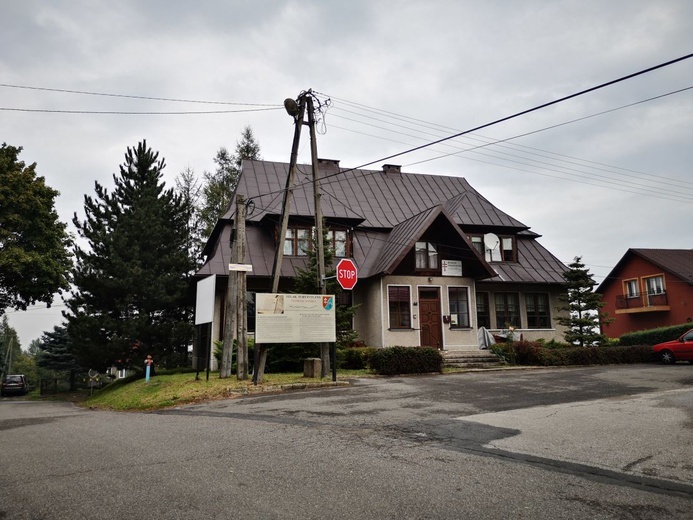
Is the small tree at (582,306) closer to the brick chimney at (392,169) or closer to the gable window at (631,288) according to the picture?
the brick chimney at (392,169)

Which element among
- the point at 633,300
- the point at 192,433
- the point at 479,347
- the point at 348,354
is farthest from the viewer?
the point at 633,300

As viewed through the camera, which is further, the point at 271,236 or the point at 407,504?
the point at 271,236

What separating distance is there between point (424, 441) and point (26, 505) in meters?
4.82

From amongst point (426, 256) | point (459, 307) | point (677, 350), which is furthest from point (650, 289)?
point (426, 256)

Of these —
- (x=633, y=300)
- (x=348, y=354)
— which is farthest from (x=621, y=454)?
(x=633, y=300)

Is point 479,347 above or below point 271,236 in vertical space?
below

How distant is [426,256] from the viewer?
24.5m

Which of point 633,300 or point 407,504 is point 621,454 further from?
point 633,300

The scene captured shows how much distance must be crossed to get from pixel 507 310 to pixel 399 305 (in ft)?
23.1

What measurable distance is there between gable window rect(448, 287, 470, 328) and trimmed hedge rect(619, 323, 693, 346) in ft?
41.1

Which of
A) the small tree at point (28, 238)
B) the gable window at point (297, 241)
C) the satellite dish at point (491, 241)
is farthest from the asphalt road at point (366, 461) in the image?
the small tree at point (28, 238)

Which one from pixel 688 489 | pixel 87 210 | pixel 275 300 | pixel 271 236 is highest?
pixel 87 210

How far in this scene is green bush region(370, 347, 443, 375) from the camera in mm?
17217

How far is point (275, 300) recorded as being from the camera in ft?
48.7
